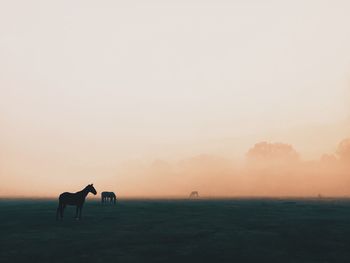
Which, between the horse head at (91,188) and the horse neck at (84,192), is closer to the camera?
the horse neck at (84,192)

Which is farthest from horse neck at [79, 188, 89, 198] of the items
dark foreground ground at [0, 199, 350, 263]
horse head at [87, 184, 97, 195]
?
dark foreground ground at [0, 199, 350, 263]

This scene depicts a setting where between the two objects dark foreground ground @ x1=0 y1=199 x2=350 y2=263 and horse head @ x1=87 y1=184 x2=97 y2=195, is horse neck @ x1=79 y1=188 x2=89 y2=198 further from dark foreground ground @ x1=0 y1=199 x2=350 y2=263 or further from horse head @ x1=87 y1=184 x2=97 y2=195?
dark foreground ground @ x1=0 y1=199 x2=350 y2=263

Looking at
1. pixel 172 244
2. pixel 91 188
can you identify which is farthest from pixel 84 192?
pixel 172 244

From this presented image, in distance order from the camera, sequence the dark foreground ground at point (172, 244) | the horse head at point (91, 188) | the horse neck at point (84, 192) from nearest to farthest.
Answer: the dark foreground ground at point (172, 244) < the horse neck at point (84, 192) < the horse head at point (91, 188)

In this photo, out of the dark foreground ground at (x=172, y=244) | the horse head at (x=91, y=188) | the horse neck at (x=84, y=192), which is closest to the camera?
the dark foreground ground at (x=172, y=244)

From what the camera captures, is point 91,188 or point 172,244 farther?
point 91,188

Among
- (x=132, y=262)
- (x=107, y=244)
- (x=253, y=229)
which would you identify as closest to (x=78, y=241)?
(x=107, y=244)

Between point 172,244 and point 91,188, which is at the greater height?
point 91,188

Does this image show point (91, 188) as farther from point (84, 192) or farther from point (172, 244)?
point (172, 244)

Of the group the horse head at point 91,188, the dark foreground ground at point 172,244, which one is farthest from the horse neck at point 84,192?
the dark foreground ground at point 172,244

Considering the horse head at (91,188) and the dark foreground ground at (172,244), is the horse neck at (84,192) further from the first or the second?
the dark foreground ground at (172,244)

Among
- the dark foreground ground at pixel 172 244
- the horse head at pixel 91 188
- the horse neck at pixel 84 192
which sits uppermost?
the horse head at pixel 91 188

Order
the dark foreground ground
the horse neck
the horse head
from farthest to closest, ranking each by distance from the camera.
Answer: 1. the horse head
2. the horse neck
3. the dark foreground ground

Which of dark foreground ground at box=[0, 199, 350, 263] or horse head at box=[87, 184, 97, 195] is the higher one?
horse head at box=[87, 184, 97, 195]
